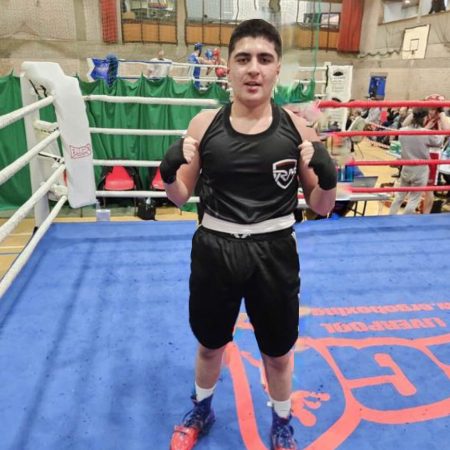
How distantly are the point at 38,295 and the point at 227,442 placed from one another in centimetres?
Result: 152

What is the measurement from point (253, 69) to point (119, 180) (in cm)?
471

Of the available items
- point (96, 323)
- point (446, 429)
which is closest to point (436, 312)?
point (446, 429)

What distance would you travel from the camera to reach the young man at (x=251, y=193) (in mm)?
1269

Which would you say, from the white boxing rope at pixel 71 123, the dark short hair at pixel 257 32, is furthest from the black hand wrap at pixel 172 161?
the white boxing rope at pixel 71 123

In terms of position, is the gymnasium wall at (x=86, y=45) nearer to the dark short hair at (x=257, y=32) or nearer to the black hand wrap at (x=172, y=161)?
the dark short hair at (x=257, y=32)

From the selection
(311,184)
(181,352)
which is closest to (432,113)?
(311,184)

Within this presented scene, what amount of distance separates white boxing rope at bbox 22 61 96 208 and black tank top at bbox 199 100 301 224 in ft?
6.90

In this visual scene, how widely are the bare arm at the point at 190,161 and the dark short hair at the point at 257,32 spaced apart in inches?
9.2

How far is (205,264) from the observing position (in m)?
1.40

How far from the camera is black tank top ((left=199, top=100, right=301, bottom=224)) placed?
1.30 metres

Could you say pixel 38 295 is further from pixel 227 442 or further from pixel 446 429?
pixel 446 429

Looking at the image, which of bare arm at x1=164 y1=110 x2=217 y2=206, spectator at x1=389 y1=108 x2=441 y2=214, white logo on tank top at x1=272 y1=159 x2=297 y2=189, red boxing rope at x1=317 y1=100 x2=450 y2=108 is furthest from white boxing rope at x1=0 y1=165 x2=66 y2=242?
spectator at x1=389 y1=108 x2=441 y2=214

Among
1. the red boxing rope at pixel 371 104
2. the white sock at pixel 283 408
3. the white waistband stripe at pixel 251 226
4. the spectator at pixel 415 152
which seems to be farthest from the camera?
the spectator at pixel 415 152

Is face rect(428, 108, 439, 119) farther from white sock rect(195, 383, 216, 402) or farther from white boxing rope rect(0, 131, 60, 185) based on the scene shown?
white sock rect(195, 383, 216, 402)
